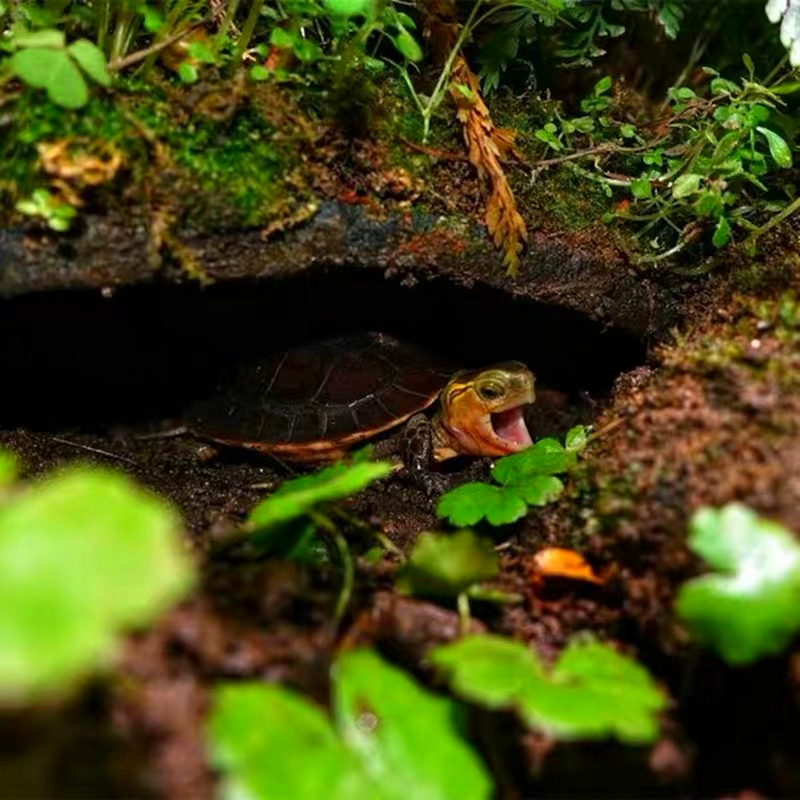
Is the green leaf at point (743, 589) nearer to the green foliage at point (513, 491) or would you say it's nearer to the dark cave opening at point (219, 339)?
the green foliage at point (513, 491)

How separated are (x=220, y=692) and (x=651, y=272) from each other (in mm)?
2131

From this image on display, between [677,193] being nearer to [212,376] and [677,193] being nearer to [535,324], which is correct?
[535,324]

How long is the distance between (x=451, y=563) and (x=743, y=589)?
1.98 feet

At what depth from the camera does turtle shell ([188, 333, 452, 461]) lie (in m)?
3.65

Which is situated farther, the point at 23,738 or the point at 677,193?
the point at 677,193

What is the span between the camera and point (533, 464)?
2.48 meters

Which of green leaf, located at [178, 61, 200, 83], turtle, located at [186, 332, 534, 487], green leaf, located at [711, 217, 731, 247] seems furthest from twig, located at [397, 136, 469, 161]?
turtle, located at [186, 332, 534, 487]

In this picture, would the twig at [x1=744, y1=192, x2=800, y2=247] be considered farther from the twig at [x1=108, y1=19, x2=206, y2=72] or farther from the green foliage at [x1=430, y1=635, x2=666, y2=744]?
the twig at [x1=108, y1=19, x2=206, y2=72]

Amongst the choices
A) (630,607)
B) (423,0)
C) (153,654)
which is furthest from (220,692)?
(423,0)

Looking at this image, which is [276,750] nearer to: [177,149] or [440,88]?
[177,149]

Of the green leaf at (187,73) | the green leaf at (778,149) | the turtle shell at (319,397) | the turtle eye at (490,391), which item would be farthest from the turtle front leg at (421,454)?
the green leaf at (187,73)

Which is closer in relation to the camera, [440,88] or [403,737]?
[403,737]

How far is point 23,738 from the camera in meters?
1.00

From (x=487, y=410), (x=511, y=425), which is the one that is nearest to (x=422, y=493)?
(x=487, y=410)
